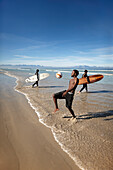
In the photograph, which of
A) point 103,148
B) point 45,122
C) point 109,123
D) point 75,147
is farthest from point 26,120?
point 109,123

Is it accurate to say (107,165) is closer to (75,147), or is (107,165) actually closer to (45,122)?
(75,147)

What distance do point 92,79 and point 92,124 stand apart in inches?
256

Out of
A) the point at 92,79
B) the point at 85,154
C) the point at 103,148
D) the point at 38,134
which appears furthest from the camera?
the point at 92,79

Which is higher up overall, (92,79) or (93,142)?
(92,79)

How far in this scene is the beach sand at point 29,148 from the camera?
259 cm

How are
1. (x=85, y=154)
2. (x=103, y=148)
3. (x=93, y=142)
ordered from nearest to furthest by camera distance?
(x=85, y=154) < (x=103, y=148) < (x=93, y=142)

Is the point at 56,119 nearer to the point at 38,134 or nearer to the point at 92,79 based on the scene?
the point at 38,134

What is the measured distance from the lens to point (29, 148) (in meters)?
3.09

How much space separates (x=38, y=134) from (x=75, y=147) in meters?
1.23

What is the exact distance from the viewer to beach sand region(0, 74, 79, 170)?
2.59 m

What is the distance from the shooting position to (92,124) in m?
4.44

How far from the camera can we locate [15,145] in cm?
320

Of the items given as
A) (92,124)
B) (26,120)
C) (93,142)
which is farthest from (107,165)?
(26,120)

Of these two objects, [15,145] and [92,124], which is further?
[92,124]
